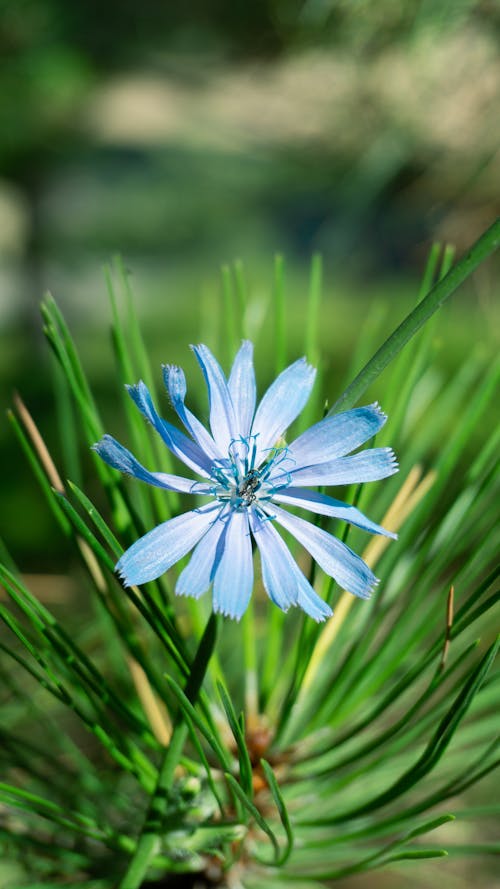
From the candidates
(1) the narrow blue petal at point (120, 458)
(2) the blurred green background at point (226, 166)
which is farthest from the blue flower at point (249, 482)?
(2) the blurred green background at point (226, 166)

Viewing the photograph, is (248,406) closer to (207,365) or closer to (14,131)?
(207,365)

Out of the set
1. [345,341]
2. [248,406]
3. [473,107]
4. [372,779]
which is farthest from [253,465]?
[345,341]

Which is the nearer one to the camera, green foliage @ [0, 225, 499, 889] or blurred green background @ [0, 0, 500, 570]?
green foliage @ [0, 225, 499, 889]

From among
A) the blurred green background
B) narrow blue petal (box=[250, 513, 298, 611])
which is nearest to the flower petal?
narrow blue petal (box=[250, 513, 298, 611])

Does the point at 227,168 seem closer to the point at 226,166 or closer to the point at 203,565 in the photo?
the point at 226,166

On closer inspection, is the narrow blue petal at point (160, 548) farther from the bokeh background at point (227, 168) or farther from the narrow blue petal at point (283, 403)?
the bokeh background at point (227, 168)

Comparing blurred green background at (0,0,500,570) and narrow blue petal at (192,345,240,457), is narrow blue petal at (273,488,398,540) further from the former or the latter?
blurred green background at (0,0,500,570)
